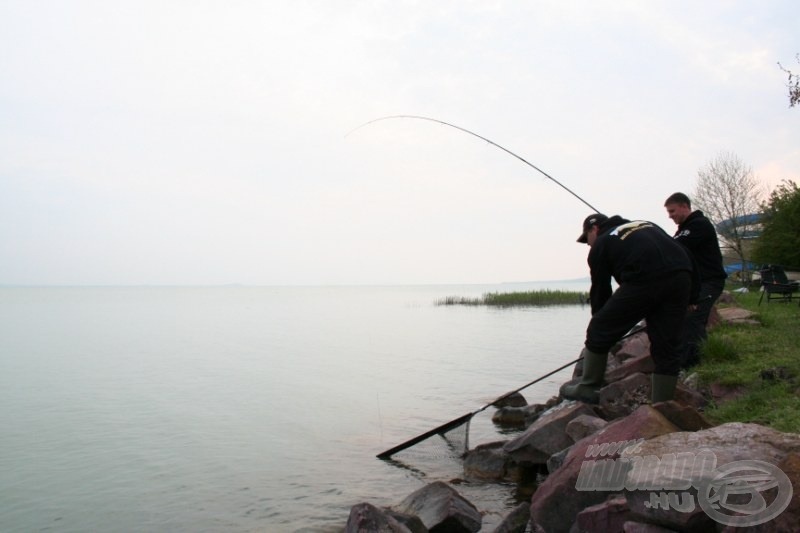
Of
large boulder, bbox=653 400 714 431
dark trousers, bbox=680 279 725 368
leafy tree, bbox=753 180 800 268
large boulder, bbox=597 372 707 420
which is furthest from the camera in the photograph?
leafy tree, bbox=753 180 800 268

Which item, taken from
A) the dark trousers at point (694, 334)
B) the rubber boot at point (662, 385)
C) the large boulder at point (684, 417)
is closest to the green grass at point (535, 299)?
the dark trousers at point (694, 334)

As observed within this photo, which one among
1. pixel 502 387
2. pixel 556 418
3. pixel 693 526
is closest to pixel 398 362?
pixel 502 387

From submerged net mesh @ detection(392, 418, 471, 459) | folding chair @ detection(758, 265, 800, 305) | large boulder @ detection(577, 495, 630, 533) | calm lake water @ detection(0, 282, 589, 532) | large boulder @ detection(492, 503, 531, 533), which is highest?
folding chair @ detection(758, 265, 800, 305)

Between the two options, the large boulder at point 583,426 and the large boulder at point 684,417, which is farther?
the large boulder at point 583,426

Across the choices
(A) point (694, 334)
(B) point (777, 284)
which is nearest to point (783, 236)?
(B) point (777, 284)

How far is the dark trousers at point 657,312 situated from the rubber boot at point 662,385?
5 cm

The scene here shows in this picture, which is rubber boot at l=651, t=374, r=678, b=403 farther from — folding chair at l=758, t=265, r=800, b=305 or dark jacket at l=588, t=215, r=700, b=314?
folding chair at l=758, t=265, r=800, b=305

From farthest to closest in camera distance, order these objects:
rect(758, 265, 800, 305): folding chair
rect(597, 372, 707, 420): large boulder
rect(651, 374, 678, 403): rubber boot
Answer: rect(758, 265, 800, 305): folding chair, rect(597, 372, 707, 420): large boulder, rect(651, 374, 678, 403): rubber boot

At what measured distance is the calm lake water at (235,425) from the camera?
672cm

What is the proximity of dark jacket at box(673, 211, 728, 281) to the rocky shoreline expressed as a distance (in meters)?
1.47

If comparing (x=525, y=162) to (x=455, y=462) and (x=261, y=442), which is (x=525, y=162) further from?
(x=261, y=442)

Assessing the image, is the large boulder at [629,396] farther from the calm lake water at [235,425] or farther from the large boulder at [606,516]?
the large boulder at [606,516]

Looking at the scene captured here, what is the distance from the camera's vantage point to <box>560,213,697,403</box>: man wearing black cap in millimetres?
5102
